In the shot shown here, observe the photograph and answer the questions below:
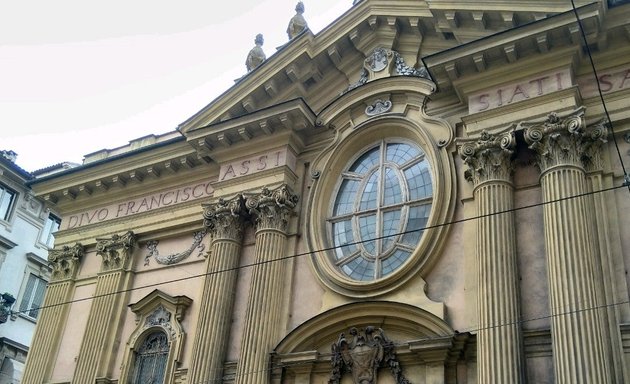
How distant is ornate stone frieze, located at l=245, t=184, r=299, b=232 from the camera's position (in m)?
17.2

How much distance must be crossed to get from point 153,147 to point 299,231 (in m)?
5.44

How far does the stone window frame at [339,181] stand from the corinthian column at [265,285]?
0.70 meters

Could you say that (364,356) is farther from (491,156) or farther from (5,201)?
(5,201)

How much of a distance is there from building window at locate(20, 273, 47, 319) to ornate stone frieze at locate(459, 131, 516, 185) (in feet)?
80.2

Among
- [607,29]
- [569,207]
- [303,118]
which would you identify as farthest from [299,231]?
[607,29]

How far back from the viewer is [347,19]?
1808 cm

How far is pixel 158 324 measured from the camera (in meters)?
18.3

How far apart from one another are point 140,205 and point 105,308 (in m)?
3.11

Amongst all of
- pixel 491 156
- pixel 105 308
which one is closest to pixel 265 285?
pixel 105 308

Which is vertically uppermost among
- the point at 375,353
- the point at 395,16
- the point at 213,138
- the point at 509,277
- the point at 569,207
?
the point at 395,16

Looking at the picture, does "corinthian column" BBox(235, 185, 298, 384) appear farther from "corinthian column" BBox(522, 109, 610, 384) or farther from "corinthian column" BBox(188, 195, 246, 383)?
"corinthian column" BBox(522, 109, 610, 384)

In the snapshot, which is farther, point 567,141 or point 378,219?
point 378,219

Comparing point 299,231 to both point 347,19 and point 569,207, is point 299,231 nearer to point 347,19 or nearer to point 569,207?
point 347,19

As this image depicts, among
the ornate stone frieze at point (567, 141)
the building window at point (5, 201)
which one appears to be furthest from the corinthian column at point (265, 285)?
the building window at point (5, 201)
